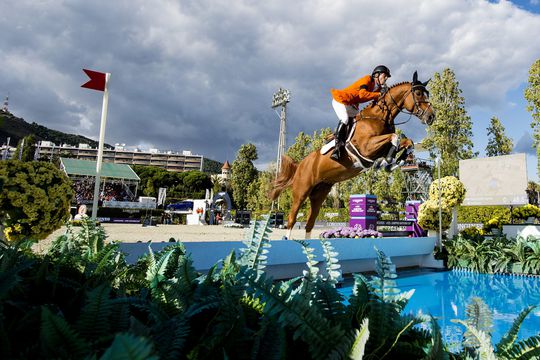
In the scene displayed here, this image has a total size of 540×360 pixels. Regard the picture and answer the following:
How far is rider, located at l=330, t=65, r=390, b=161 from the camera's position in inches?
179

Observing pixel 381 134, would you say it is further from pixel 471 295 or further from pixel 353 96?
pixel 471 295

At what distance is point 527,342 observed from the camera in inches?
30.0

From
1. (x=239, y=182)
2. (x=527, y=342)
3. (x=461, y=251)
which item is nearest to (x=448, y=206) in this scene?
(x=461, y=251)

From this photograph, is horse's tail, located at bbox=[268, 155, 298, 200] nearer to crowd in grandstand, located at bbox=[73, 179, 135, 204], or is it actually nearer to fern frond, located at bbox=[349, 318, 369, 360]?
fern frond, located at bbox=[349, 318, 369, 360]

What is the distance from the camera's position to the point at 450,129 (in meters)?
21.1

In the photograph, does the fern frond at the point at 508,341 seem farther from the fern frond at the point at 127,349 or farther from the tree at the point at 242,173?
the tree at the point at 242,173

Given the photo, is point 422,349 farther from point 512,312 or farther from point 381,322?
point 512,312

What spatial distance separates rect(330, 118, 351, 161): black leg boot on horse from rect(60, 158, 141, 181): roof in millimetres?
32994

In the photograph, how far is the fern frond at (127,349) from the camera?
323mm

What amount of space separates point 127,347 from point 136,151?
113m

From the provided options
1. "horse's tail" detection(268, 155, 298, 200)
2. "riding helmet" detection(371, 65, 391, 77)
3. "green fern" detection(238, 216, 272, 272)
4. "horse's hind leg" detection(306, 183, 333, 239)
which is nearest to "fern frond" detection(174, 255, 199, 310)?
"green fern" detection(238, 216, 272, 272)

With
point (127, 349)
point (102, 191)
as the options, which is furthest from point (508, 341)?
point (102, 191)

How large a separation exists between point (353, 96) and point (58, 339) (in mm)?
4531

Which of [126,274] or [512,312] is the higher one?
[126,274]
